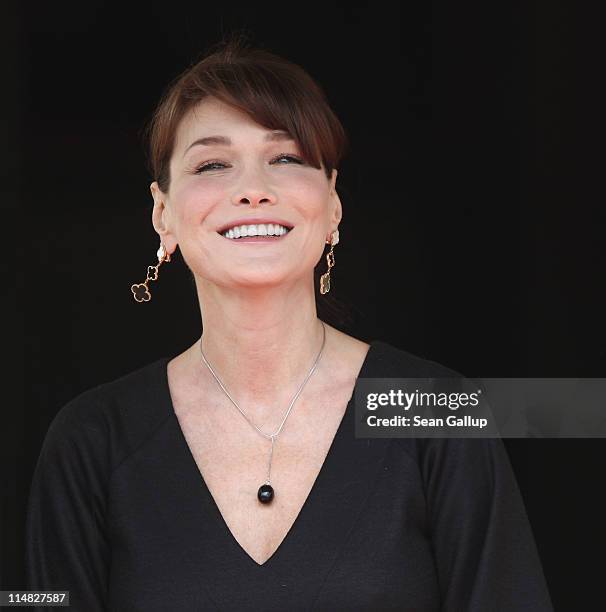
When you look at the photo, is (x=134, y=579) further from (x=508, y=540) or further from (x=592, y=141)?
(x=592, y=141)

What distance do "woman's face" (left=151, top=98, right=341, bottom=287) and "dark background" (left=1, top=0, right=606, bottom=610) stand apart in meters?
0.52

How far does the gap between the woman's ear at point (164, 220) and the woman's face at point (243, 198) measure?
7cm

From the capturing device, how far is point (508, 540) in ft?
7.43

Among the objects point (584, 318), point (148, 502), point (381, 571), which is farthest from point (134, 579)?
point (584, 318)

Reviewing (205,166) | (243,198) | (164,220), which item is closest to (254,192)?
(243,198)

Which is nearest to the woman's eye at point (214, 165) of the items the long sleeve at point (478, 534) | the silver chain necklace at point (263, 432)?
the silver chain necklace at point (263, 432)

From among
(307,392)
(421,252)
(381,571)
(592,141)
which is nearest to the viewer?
(381,571)

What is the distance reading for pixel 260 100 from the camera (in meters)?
2.34

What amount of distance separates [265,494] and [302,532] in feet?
0.33

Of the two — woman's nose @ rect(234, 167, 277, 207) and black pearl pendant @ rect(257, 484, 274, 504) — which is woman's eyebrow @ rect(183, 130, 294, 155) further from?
black pearl pendant @ rect(257, 484, 274, 504)

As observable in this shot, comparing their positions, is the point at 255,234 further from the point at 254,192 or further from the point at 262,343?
the point at 262,343

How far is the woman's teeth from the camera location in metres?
2.30

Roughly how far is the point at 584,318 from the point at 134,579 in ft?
3.85

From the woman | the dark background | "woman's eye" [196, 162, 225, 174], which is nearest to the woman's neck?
the woman
